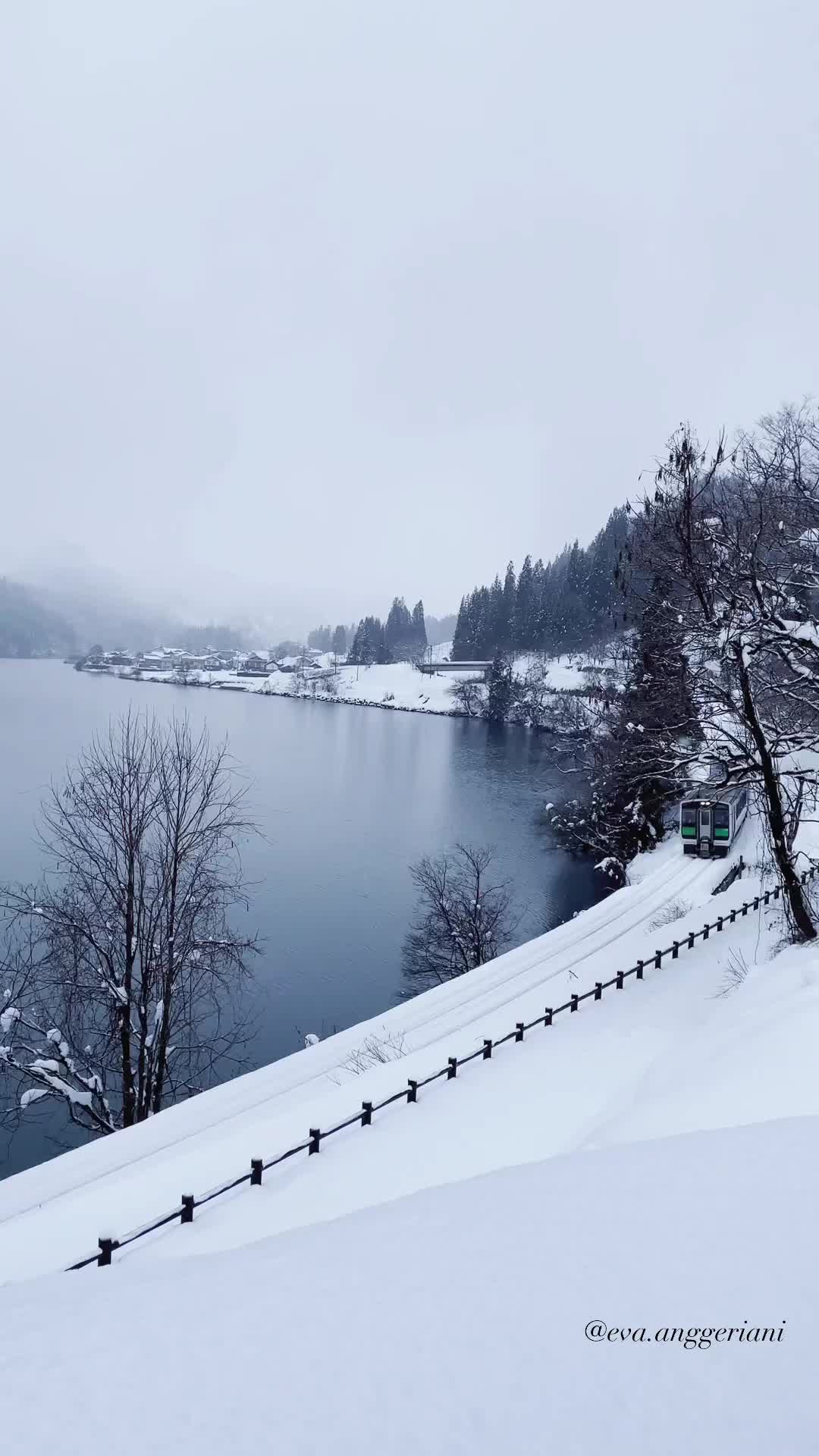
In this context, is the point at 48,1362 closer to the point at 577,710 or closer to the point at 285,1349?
the point at 285,1349

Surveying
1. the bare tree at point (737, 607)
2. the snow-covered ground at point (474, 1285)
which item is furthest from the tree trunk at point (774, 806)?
the snow-covered ground at point (474, 1285)

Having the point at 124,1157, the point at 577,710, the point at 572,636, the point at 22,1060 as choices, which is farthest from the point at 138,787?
the point at 572,636

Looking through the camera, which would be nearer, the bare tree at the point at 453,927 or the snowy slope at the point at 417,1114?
the snowy slope at the point at 417,1114

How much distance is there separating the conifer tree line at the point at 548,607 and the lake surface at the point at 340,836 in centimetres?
3662

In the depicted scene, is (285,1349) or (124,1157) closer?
(285,1349)

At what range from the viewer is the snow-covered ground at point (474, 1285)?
305 cm

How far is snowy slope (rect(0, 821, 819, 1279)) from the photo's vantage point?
717cm

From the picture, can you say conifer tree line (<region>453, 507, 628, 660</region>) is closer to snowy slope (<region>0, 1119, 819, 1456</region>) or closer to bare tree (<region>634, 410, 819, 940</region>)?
bare tree (<region>634, 410, 819, 940</region>)

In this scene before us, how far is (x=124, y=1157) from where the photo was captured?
10.1 meters

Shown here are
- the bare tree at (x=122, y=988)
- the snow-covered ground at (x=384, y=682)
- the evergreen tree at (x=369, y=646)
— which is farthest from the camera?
the evergreen tree at (x=369, y=646)

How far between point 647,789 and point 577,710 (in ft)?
127

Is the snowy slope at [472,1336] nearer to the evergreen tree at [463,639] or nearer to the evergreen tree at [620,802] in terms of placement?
the evergreen tree at [620,802]

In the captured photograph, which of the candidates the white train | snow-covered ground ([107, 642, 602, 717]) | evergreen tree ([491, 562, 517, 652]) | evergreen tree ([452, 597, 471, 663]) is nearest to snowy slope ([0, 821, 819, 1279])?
the white train

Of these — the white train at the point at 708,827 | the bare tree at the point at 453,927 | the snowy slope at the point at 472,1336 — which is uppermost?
the snowy slope at the point at 472,1336
